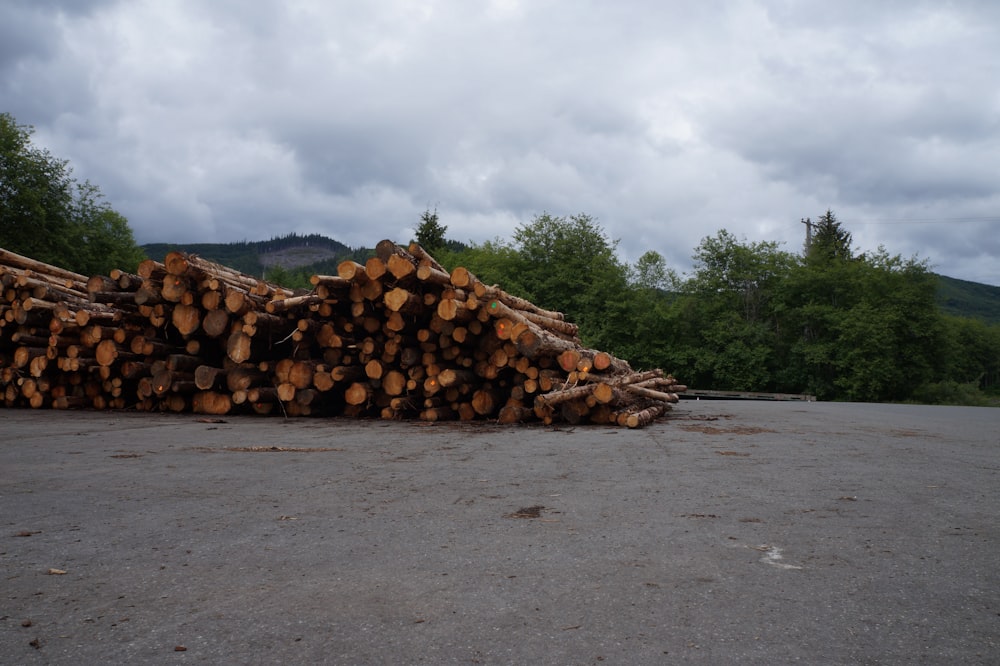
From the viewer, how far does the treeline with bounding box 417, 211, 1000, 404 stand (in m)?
28.6

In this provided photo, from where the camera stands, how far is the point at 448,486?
13.4ft

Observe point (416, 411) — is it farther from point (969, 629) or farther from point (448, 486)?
point (969, 629)

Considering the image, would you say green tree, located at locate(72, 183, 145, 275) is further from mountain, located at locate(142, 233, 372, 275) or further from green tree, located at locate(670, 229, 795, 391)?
mountain, located at locate(142, 233, 372, 275)

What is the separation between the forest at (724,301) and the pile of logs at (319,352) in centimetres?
1804

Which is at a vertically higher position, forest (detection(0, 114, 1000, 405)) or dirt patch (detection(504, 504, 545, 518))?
forest (detection(0, 114, 1000, 405))

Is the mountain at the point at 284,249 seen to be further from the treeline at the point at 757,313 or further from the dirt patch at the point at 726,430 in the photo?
the dirt patch at the point at 726,430

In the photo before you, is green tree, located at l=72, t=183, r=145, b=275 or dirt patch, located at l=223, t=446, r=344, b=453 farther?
green tree, located at l=72, t=183, r=145, b=275

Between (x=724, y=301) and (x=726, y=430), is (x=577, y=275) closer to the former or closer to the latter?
(x=724, y=301)

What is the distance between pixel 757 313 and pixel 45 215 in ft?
108

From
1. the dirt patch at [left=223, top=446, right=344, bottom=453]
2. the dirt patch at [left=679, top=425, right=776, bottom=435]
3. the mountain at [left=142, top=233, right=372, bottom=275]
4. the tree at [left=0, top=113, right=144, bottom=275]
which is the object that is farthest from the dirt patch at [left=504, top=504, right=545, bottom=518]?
the mountain at [left=142, top=233, right=372, bottom=275]

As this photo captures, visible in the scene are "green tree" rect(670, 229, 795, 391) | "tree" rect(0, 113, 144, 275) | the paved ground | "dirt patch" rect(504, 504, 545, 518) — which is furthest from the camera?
"green tree" rect(670, 229, 795, 391)

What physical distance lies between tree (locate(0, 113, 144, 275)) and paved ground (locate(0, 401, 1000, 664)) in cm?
2393

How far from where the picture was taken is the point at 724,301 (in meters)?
32.1

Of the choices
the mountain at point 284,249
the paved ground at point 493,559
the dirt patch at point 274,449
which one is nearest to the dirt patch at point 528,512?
the paved ground at point 493,559
